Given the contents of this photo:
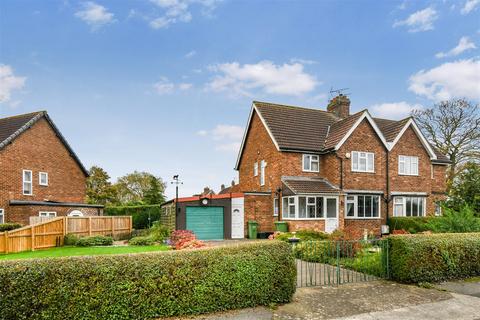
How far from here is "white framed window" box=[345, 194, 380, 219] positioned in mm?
23906

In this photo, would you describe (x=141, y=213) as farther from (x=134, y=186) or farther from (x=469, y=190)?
(x=469, y=190)

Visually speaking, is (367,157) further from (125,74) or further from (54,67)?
(54,67)

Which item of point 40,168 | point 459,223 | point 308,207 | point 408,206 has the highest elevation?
point 40,168

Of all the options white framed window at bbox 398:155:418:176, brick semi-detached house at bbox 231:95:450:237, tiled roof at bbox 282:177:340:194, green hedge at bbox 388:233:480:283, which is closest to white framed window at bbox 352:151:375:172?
brick semi-detached house at bbox 231:95:450:237

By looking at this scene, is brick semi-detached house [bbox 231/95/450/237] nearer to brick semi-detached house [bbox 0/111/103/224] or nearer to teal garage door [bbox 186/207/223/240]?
teal garage door [bbox 186/207/223/240]

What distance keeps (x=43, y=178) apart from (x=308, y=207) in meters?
21.1

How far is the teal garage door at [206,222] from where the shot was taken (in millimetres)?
23766

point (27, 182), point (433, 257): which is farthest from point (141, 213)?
point (433, 257)

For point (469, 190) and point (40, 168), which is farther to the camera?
point (40, 168)

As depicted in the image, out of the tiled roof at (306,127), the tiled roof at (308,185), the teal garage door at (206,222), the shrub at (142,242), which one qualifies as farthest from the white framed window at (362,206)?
the shrub at (142,242)

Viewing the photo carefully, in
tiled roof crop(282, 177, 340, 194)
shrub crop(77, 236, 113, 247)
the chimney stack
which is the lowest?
shrub crop(77, 236, 113, 247)

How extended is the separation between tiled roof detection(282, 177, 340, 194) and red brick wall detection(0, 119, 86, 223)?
58.4 feet

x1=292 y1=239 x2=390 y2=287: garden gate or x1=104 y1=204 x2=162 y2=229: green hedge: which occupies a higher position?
x1=292 y1=239 x2=390 y2=287: garden gate

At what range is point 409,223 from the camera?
23.4 metres
